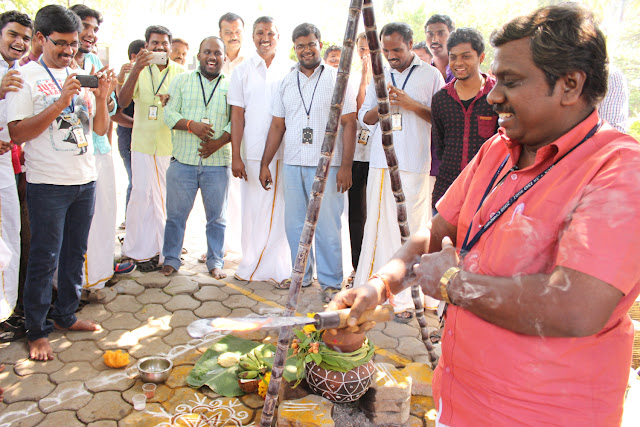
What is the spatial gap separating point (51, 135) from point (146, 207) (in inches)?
84.5

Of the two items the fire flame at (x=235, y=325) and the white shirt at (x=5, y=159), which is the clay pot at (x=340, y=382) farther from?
the white shirt at (x=5, y=159)

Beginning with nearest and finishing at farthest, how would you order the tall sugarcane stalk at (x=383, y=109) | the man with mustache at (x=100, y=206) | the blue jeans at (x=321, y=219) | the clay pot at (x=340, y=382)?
the tall sugarcane stalk at (x=383, y=109) → the clay pot at (x=340, y=382) → the man with mustache at (x=100, y=206) → the blue jeans at (x=321, y=219)

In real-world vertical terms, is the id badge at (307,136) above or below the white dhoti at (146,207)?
above

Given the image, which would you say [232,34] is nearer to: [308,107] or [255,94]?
[255,94]

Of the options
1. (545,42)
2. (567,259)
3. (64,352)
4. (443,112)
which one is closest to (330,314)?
(567,259)

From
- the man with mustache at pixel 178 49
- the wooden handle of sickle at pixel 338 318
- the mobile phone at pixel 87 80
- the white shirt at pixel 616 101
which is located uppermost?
the man with mustache at pixel 178 49

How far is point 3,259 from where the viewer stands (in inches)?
120

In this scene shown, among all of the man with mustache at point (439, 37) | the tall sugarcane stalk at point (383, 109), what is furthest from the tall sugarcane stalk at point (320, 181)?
the man with mustache at point (439, 37)

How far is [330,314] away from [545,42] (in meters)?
1.06

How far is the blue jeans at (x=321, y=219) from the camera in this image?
4.91 metres

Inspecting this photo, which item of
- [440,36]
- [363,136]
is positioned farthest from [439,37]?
[363,136]

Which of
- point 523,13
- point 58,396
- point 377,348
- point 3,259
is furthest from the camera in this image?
point 377,348

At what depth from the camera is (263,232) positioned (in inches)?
217

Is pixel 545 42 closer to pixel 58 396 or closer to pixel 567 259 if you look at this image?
pixel 567 259
